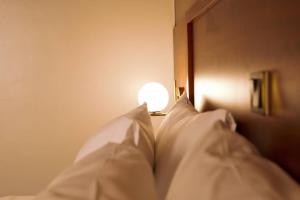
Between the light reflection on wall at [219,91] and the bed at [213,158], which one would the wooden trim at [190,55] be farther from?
the bed at [213,158]

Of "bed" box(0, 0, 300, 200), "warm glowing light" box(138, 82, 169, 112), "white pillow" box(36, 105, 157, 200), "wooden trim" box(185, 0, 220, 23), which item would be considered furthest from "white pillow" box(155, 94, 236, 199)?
"warm glowing light" box(138, 82, 169, 112)

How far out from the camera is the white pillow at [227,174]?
44 centimetres

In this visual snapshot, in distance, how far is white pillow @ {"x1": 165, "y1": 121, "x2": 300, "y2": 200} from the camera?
44 cm

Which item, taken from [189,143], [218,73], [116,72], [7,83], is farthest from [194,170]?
[7,83]

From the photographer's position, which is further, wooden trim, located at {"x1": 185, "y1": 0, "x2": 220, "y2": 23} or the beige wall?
the beige wall

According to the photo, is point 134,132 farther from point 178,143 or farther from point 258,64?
point 258,64

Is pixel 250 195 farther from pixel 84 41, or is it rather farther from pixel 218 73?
pixel 84 41

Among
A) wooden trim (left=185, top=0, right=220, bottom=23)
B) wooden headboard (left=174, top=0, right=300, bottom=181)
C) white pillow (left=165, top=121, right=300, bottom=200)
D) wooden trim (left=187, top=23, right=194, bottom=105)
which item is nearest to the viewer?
white pillow (left=165, top=121, right=300, bottom=200)

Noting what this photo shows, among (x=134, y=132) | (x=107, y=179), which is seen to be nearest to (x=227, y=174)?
(x=107, y=179)

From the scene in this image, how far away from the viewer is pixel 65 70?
103 inches

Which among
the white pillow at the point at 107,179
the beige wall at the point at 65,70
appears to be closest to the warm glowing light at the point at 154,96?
the beige wall at the point at 65,70

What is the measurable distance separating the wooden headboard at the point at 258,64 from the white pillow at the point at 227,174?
2.8 inches

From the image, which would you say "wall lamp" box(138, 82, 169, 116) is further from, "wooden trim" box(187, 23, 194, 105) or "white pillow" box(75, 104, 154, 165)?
"white pillow" box(75, 104, 154, 165)

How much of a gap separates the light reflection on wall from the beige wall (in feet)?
3.94
